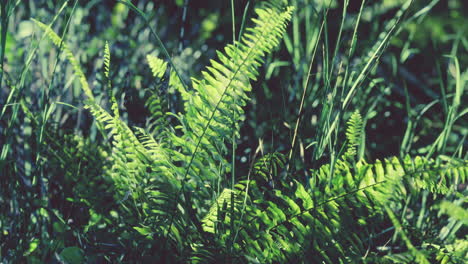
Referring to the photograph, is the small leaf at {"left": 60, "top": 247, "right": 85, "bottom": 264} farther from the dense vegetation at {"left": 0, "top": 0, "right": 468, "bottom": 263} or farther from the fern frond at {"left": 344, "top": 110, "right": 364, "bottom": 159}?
the fern frond at {"left": 344, "top": 110, "right": 364, "bottom": 159}

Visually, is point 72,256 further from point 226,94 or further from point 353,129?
point 353,129

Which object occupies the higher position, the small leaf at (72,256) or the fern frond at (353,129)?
the fern frond at (353,129)

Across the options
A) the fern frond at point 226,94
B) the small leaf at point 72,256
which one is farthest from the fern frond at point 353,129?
the small leaf at point 72,256

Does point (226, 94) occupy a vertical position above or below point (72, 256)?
above

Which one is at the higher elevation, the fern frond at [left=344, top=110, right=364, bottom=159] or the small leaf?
the fern frond at [left=344, top=110, right=364, bottom=159]

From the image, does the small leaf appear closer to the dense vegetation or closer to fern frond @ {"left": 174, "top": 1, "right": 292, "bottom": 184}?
the dense vegetation

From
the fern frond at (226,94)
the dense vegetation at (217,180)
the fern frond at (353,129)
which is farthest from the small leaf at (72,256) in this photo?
the fern frond at (353,129)

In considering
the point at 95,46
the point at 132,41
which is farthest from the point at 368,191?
the point at 95,46

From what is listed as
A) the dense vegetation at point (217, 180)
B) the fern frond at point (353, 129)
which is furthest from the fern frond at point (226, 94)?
the fern frond at point (353, 129)

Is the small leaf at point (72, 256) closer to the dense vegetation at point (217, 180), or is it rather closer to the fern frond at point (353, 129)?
the dense vegetation at point (217, 180)

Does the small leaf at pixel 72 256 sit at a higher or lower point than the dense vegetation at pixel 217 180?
lower

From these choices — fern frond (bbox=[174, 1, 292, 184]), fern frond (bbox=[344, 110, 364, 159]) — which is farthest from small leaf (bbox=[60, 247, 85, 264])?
fern frond (bbox=[344, 110, 364, 159])

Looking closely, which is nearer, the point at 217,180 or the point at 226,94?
the point at 226,94

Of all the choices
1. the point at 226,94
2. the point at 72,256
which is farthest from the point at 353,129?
the point at 72,256
